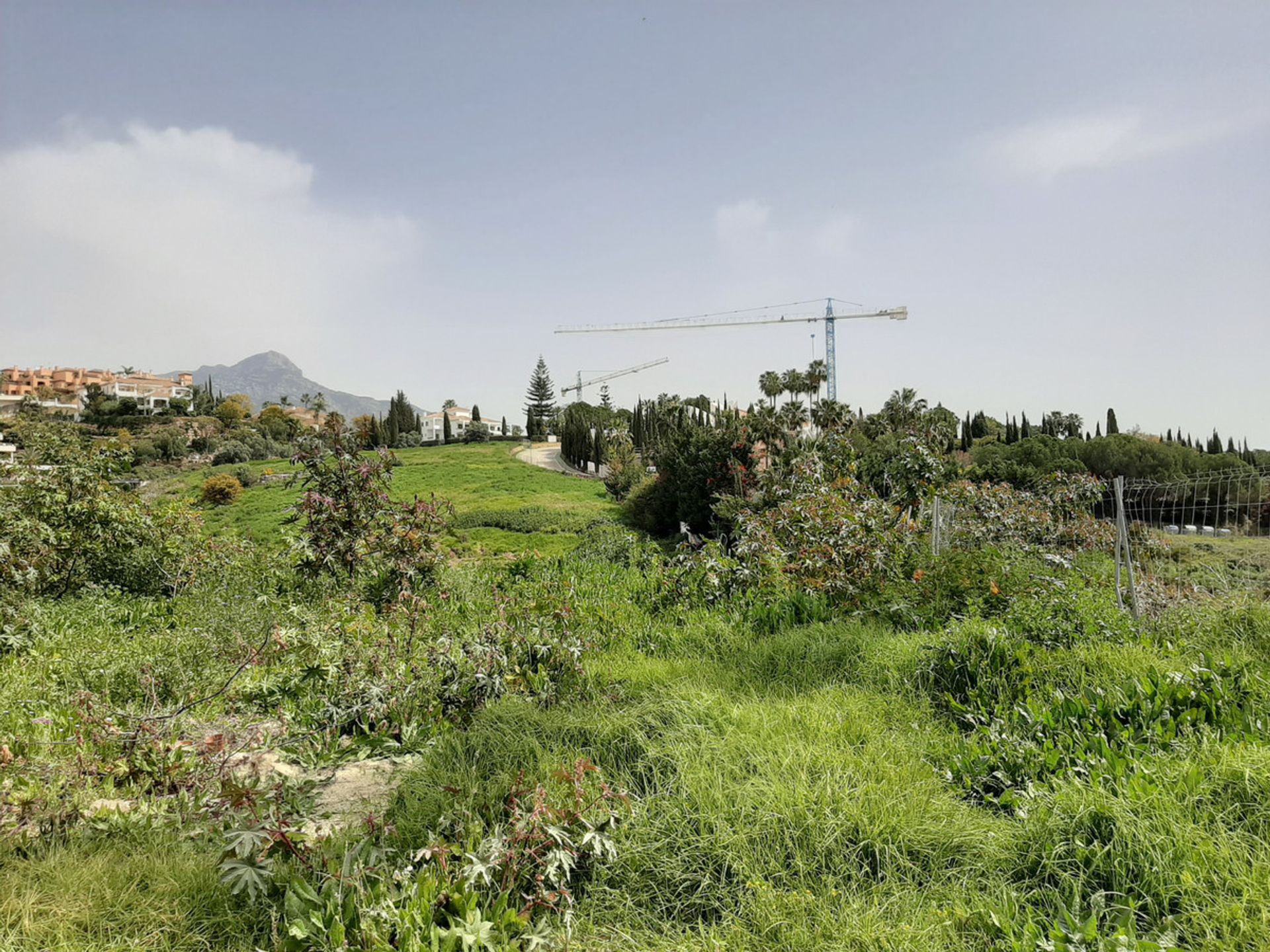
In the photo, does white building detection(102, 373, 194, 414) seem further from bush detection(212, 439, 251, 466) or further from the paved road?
the paved road

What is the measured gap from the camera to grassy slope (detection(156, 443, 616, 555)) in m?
17.9

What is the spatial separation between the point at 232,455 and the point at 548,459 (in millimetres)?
22167

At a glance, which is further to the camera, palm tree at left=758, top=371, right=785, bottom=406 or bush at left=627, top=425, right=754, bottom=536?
palm tree at left=758, top=371, right=785, bottom=406

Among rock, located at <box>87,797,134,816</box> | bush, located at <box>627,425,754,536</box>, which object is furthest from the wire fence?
rock, located at <box>87,797,134,816</box>

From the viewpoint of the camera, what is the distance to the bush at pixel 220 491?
94.3ft

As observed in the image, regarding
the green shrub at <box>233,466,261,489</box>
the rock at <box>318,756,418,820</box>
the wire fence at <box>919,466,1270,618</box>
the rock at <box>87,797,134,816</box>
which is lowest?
the rock at <box>318,756,418,820</box>

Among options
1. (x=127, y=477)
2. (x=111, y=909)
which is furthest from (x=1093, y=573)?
(x=127, y=477)

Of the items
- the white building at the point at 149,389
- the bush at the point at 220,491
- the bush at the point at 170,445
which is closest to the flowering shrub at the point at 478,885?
the bush at the point at 220,491

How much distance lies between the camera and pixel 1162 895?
80.0 inches

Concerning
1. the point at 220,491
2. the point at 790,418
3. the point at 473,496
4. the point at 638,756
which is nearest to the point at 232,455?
the point at 220,491

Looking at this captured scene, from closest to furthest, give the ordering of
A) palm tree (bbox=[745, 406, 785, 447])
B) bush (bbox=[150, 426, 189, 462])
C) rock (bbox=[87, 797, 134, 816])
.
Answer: rock (bbox=[87, 797, 134, 816]), palm tree (bbox=[745, 406, 785, 447]), bush (bbox=[150, 426, 189, 462])

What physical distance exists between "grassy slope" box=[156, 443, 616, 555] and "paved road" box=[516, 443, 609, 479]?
5.39 ft

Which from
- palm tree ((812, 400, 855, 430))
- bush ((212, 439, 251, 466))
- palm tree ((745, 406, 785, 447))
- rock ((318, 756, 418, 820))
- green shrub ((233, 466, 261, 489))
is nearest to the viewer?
rock ((318, 756, 418, 820))

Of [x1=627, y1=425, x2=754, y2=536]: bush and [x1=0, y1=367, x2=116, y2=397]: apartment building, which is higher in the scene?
[x1=0, y1=367, x2=116, y2=397]: apartment building
